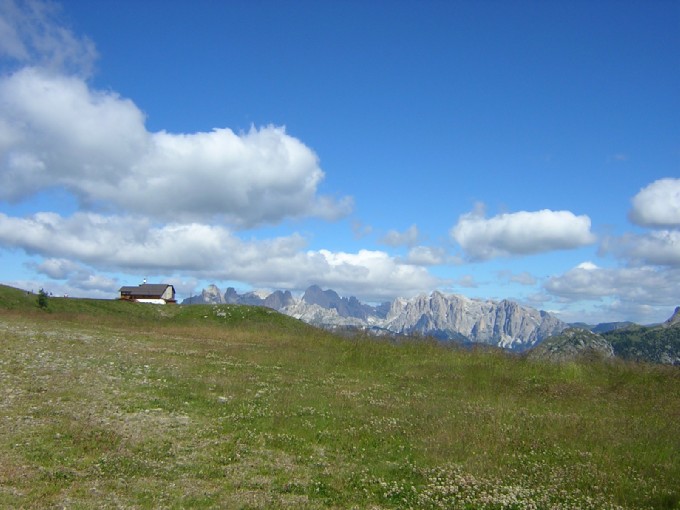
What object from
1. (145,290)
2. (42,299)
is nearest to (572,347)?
(42,299)

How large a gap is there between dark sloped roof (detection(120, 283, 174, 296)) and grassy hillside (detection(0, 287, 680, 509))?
372 ft

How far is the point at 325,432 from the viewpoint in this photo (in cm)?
1989

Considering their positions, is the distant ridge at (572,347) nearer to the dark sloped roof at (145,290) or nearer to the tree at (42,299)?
the tree at (42,299)

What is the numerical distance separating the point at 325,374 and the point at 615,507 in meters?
22.7

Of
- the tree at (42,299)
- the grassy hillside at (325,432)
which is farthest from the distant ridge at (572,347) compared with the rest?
the tree at (42,299)

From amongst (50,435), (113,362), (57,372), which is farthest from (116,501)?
(113,362)

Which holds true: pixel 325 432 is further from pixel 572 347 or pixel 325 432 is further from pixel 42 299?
pixel 42 299

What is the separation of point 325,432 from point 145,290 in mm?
140734

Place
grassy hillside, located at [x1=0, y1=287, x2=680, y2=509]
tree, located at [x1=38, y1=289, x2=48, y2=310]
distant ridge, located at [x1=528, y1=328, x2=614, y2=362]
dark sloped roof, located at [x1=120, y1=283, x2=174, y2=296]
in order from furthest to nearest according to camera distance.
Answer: dark sloped roof, located at [x1=120, y1=283, x2=174, y2=296] → tree, located at [x1=38, y1=289, x2=48, y2=310] → distant ridge, located at [x1=528, y1=328, x2=614, y2=362] → grassy hillside, located at [x1=0, y1=287, x2=680, y2=509]

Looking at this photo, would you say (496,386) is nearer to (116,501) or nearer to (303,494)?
(303,494)

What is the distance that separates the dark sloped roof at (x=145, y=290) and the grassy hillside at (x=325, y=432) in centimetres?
11330

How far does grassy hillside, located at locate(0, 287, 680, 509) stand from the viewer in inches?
548

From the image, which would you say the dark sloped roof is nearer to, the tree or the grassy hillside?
the tree

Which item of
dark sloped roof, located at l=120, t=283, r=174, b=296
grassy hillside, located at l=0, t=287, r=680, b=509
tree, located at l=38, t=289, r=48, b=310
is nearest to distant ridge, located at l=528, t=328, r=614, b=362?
grassy hillside, located at l=0, t=287, r=680, b=509
